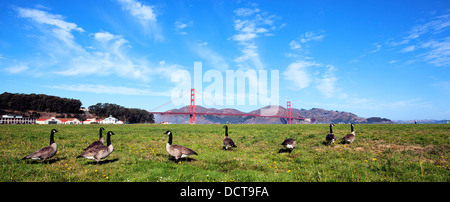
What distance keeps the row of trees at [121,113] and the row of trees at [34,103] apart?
2188 cm

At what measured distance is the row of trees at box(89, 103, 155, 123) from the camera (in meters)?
178

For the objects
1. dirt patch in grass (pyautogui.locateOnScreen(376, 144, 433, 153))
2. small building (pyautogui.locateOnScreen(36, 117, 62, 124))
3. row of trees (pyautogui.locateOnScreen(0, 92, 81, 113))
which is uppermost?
row of trees (pyautogui.locateOnScreen(0, 92, 81, 113))

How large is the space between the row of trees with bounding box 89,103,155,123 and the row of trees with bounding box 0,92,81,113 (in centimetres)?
2188

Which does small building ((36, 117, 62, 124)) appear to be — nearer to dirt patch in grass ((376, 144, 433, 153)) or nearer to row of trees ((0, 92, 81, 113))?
row of trees ((0, 92, 81, 113))

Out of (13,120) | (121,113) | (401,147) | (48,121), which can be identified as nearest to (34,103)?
(13,120)

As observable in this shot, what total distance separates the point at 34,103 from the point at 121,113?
68.9 metres

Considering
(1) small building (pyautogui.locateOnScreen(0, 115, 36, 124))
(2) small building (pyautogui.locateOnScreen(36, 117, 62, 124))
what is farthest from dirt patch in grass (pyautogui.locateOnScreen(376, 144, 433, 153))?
(1) small building (pyautogui.locateOnScreen(0, 115, 36, 124))

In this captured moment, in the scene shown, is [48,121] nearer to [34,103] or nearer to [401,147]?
[34,103]

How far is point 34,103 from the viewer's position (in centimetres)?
17638

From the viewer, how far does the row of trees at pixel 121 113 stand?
178375mm
